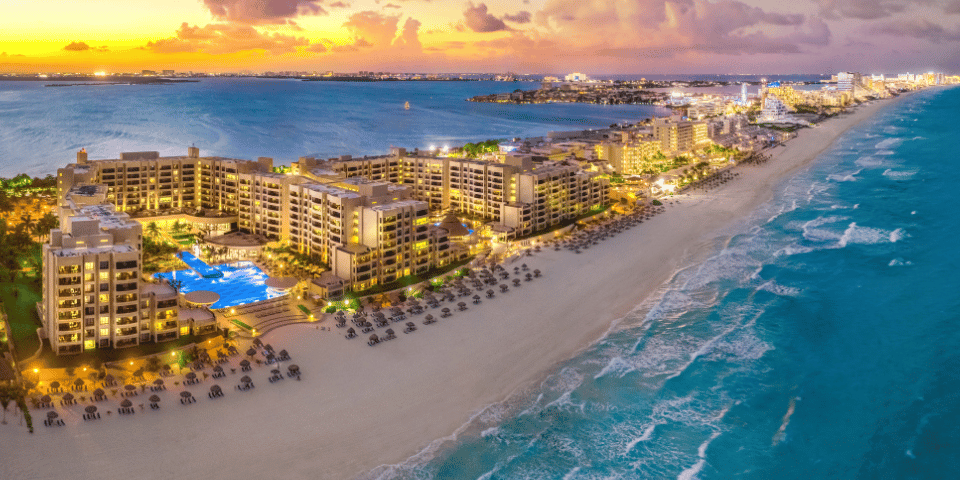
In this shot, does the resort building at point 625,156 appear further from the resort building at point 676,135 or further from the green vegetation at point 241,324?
the green vegetation at point 241,324

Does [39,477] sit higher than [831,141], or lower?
lower

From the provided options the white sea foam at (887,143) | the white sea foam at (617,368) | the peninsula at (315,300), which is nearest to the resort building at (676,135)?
the white sea foam at (887,143)

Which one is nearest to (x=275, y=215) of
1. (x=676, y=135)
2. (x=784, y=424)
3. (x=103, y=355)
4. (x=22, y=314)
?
(x=22, y=314)

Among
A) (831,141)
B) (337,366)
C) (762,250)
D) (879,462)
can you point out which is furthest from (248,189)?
(831,141)

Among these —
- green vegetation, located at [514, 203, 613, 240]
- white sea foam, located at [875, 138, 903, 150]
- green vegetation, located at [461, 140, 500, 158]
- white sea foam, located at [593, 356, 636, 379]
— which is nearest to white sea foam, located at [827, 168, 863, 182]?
white sea foam, located at [875, 138, 903, 150]

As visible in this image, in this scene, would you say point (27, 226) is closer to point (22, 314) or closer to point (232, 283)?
point (22, 314)

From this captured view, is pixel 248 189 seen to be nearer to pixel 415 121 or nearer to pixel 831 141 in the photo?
pixel 831 141

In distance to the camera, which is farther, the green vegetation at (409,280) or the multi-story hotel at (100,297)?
the green vegetation at (409,280)
